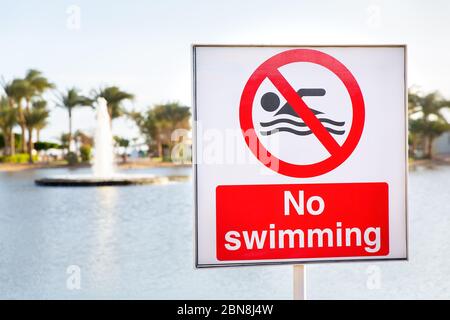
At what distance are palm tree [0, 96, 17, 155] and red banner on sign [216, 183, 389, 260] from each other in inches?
2019

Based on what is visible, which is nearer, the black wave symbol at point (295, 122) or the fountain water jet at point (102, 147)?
the black wave symbol at point (295, 122)

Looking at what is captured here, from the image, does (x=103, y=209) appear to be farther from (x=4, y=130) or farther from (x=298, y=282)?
(x=4, y=130)

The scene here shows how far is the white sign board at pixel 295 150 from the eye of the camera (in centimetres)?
249

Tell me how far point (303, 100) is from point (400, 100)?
0.43m

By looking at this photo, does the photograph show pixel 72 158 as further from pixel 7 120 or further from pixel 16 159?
pixel 7 120

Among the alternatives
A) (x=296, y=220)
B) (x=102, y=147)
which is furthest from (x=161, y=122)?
(x=296, y=220)

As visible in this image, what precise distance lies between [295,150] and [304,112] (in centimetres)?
17

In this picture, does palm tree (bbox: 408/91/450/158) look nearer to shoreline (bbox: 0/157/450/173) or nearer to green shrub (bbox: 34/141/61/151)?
shoreline (bbox: 0/157/450/173)

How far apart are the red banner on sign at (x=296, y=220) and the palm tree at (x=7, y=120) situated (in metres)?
51.3

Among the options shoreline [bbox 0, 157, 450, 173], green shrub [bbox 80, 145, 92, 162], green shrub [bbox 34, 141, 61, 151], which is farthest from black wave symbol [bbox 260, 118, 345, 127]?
green shrub [bbox 34, 141, 61, 151]

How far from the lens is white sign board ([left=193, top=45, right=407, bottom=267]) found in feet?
8.16

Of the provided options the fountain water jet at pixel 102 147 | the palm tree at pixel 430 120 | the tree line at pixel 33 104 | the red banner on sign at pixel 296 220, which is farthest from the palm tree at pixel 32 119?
the red banner on sign at pixel 296 220

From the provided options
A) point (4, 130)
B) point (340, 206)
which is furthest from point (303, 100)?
point (4, 130)

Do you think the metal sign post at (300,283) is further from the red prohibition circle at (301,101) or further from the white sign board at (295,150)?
the red prohibition circle at (301,101)
